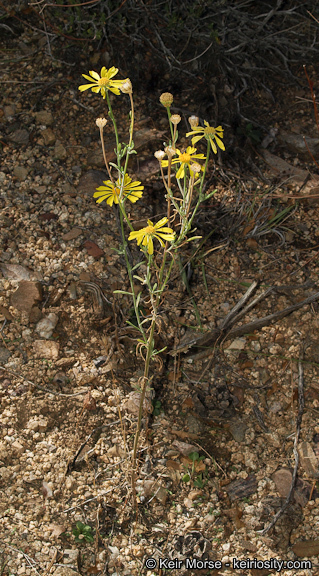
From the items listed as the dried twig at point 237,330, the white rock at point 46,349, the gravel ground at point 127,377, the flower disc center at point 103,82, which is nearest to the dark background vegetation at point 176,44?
the gravel ground at point 127,377

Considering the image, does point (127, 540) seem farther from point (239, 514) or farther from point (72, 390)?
point (72, 390)

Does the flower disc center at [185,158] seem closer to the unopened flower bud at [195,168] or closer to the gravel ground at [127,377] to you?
the unopened flower bud at [195,168]

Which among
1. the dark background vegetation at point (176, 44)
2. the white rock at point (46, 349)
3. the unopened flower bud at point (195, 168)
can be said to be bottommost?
the white rock at point (46, 349)

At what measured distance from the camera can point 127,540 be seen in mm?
2053

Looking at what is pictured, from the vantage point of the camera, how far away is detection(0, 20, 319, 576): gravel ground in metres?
2.05

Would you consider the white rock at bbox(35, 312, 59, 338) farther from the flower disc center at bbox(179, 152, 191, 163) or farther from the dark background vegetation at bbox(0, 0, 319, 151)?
the dark background vegetation at bbox(0, 0, 319, 151)

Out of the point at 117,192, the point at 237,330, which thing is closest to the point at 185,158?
the point at 117,192

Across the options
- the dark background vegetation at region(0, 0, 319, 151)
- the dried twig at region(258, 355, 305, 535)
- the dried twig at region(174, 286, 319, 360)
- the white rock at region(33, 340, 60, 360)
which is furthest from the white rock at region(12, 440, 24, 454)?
the dark background vegetation at region(0, 0, 319, 151)

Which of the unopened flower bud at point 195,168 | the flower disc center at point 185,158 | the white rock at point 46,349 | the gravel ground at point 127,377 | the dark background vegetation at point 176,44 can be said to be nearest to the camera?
the unopened flower bud at point 195,168

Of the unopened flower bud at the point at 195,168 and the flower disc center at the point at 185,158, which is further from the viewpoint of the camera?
the flower disc center at the point at 185,158

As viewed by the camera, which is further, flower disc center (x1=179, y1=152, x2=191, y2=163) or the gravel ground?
the gravel ground

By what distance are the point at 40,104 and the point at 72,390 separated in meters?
1.77

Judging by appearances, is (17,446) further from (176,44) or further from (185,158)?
(176,44)

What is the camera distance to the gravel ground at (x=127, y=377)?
205 centimetres
